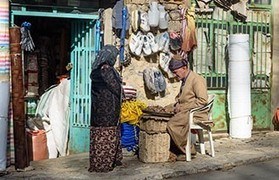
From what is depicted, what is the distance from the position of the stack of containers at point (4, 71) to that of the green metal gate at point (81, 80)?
2.10m

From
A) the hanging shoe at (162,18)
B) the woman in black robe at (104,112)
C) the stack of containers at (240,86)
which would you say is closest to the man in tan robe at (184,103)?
the woman in black robe at (104,112)

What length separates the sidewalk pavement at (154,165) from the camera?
24.1ft

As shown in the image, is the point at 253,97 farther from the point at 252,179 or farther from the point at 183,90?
the point at 252,179

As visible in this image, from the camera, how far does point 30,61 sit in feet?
31.3

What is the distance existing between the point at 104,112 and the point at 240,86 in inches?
159

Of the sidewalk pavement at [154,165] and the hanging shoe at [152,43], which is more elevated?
the hanging shoe at [152,43]

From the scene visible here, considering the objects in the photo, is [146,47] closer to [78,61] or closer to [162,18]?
[162,18]

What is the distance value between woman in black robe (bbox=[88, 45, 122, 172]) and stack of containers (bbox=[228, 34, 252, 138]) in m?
3.81

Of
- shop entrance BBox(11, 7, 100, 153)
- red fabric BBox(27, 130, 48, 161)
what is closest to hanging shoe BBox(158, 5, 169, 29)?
shop entrance BBox(11, 7, 100, 153)

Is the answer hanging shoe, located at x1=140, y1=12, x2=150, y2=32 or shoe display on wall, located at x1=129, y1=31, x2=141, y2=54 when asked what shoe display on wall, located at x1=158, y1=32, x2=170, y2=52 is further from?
shoe display on wall, located at x1=129, y1=31, x2=141, y2=54

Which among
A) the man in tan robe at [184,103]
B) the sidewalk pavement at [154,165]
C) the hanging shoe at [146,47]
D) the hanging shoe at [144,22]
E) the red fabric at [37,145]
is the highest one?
the hanging shoe at [144,22]

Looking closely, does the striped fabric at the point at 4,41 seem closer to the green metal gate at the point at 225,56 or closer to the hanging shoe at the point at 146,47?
the hanging shoe at the point at 146,47

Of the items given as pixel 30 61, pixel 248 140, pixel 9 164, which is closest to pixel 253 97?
pixel 248 140

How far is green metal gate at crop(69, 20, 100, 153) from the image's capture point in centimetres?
914
